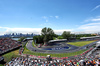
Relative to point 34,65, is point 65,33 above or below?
above

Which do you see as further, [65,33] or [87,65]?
[65,33]

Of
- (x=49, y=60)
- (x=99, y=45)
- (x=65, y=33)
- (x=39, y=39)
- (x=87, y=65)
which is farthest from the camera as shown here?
(x=65, y=33)

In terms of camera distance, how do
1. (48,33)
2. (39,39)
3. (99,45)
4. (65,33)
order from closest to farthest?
(99,45) < (48,33) < (39,39) < (65,33)

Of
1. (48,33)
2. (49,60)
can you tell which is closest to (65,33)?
(48,33)

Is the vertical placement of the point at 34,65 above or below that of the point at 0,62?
above

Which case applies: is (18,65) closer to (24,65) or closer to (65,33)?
(24,65)

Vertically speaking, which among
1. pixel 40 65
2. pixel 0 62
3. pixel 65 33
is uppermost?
pixel 65 33

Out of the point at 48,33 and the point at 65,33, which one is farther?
the point at 65,33

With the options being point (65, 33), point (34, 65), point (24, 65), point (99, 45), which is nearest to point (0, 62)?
point (24, 65)

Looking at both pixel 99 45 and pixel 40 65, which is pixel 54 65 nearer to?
pixel 40 65
